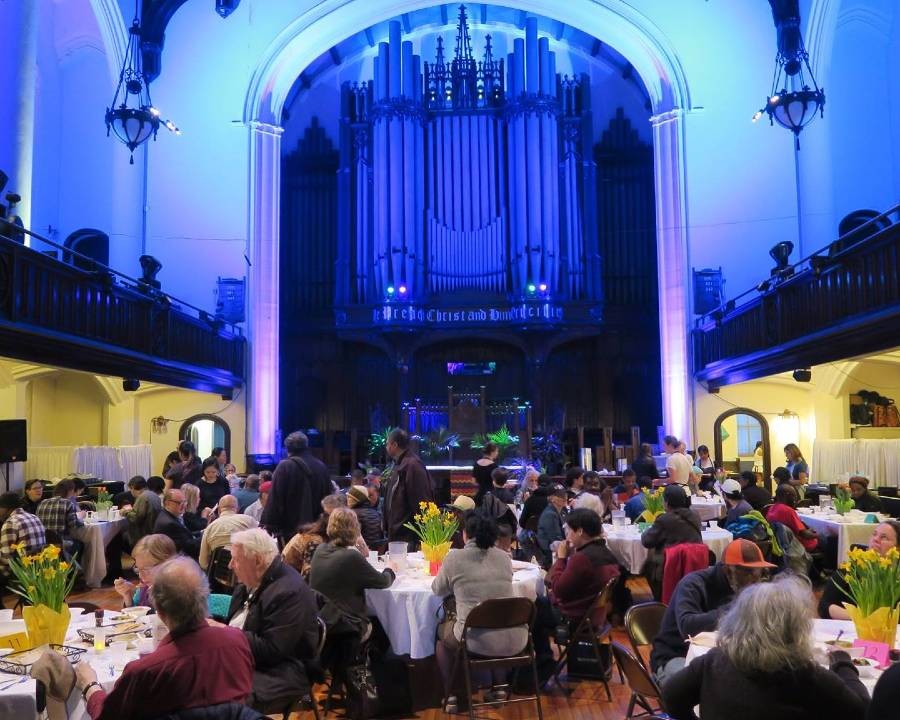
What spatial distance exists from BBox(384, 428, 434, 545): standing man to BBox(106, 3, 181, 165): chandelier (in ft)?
26.8

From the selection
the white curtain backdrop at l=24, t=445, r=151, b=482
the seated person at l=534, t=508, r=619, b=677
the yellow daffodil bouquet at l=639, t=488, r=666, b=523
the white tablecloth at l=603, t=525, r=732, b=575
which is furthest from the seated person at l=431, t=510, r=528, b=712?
the white curtain backdrop at l=24, t=445, r=151, b=482

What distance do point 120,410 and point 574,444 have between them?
8.66m

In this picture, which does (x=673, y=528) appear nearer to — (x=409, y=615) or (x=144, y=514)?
(x=409, y=615)

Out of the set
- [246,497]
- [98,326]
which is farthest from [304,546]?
[98,326]

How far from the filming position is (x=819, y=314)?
10.1 metres

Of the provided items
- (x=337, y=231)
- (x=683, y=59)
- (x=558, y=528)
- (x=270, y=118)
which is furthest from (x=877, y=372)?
(x=270, y=118)

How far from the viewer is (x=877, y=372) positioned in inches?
526

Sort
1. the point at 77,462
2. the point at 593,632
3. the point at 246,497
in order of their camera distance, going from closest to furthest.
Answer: the point at 593,632 → the point at 246,497 → the point at 77,462

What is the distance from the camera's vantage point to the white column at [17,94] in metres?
10.1

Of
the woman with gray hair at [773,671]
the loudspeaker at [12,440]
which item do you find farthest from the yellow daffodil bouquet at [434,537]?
the loudspeaker at [12,440]

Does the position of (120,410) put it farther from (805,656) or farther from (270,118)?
(805,656)

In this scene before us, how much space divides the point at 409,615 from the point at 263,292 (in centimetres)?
1219

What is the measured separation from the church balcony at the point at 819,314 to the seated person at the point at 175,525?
6577 mm

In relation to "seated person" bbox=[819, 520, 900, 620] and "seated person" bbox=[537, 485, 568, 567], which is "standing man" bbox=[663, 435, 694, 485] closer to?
"seated person" bbox=[537, 485, 568, 567]
